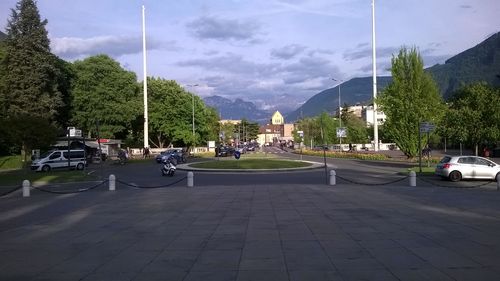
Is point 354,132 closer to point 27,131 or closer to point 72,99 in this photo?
point 72,99

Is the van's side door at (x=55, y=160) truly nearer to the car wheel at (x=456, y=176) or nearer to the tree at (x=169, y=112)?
the car wheel at (x=456, y=176)

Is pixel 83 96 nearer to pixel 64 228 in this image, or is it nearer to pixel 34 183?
pixel 34 183

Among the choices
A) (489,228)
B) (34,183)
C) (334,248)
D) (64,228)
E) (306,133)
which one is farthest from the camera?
(306,133)

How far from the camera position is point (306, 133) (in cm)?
11031

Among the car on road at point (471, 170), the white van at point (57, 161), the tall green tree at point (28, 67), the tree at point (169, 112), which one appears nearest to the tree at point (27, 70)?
the tall green tree at point (28, 67)

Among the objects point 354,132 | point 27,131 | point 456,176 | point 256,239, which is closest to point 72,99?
point 27,131

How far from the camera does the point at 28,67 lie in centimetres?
6581

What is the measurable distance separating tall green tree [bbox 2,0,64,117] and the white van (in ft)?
A: 64.4

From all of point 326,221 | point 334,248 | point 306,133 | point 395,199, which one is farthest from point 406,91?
point 306,133

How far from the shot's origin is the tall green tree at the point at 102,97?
76.9 meters

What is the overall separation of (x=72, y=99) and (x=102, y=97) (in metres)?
4.33

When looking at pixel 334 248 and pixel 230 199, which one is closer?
pixel 334 248

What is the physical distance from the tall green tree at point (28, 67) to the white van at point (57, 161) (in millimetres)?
19620

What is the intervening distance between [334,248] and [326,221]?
361 centimetres
